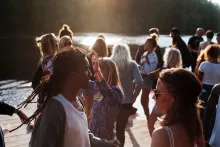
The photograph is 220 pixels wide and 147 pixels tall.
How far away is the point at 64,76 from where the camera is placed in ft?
7.23

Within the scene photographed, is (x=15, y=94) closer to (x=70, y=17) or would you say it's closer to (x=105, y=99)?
(x=105, y=99)

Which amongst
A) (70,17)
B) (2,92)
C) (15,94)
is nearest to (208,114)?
(15,94)

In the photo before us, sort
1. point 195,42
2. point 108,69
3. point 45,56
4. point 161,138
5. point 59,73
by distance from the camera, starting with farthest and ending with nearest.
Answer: point 195,42, point 45,56, point 108,69, point 59,73, point 161,138

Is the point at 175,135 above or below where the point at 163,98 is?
below

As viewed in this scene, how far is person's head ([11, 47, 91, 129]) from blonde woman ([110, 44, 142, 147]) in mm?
2620

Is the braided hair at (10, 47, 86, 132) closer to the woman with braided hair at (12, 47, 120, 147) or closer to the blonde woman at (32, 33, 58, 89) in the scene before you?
the woman with braided hair at (12, 47, 120, 147)

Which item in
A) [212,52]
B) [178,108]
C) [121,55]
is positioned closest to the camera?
[178,108]

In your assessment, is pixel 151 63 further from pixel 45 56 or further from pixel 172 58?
pixel 45 56

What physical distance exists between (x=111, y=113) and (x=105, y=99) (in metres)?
0.15

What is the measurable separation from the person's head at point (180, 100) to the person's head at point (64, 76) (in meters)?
0.49

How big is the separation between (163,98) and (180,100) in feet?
0.32

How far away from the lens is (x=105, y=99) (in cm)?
374

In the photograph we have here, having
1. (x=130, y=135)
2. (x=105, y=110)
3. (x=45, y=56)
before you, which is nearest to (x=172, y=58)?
(x=130, y=135)

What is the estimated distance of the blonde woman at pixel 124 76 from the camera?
15.9 ft
